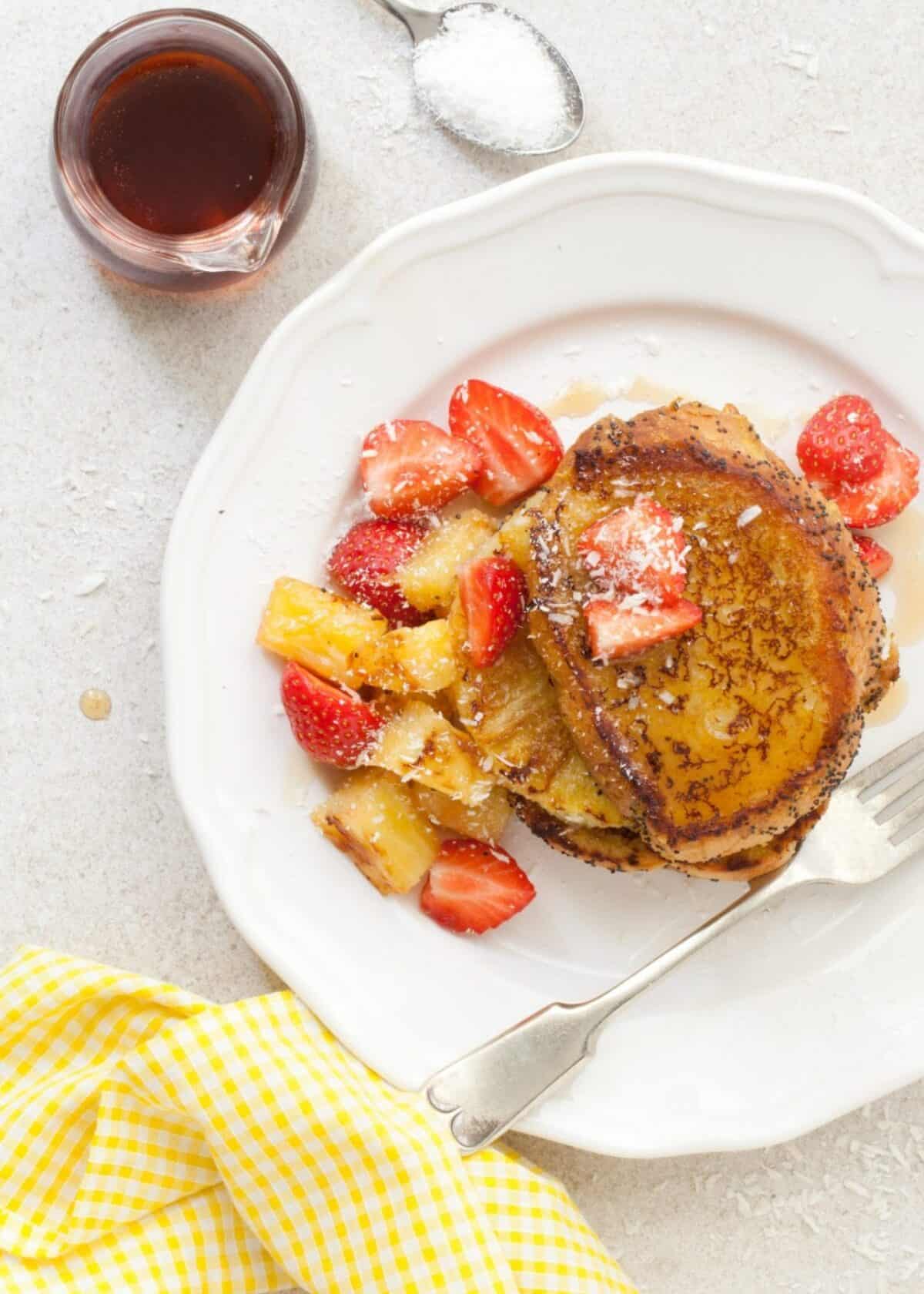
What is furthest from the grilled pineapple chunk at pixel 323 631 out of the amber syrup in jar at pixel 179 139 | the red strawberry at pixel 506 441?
the amber syrup in jar at pixel 179 139

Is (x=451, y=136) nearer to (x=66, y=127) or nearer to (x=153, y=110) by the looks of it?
(x=153, y=110)

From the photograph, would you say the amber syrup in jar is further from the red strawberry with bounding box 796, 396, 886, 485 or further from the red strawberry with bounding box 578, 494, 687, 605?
the red strawberry with bounding box 796, 396, 886, 485

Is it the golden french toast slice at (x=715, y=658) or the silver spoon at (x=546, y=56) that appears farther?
the silver spoon at (x=546, y=56)

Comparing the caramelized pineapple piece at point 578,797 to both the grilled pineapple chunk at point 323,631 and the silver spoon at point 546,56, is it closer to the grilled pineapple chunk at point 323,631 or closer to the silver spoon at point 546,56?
the grilled pineapple chunk at point 323,631

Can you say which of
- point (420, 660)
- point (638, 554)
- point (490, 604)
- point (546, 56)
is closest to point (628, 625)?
point (638, 554)

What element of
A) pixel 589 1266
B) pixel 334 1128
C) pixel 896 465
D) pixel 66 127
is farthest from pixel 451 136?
pixel 589 1266

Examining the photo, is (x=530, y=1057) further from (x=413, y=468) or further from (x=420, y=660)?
(x=413, y=468)

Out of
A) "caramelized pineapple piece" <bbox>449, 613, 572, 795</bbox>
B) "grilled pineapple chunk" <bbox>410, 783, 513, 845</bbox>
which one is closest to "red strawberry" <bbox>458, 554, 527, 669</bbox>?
"caramelized pineapple piece" <bbox>449, 613, 572, 795</bbox>

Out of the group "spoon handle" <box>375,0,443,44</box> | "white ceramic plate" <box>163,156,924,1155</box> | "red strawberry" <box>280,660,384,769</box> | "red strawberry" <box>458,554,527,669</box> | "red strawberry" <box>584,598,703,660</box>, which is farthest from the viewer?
"spoon handle" <box>375,0,443,44</box>
